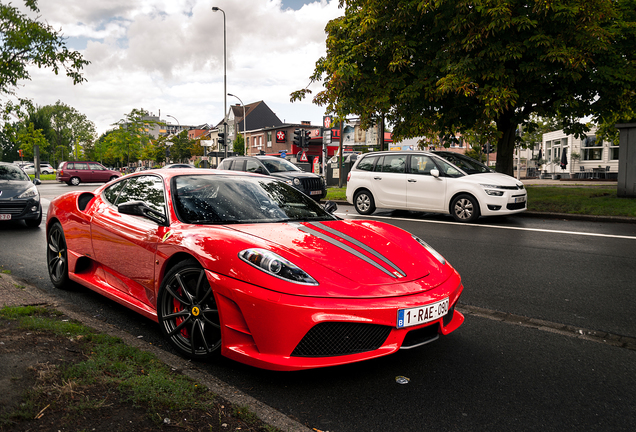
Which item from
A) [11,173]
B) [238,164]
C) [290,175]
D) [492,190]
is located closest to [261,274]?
[492,190]

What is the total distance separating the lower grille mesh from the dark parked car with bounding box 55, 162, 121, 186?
35011mm

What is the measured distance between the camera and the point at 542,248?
729 cm

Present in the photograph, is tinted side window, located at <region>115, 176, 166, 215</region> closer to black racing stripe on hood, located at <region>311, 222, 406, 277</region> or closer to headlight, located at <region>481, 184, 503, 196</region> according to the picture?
black racing stripe on hood, located at <region>311, 222, 406, 277</region>

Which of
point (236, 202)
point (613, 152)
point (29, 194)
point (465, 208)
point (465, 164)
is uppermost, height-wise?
point (613, 152)

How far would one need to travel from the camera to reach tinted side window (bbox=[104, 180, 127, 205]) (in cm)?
440

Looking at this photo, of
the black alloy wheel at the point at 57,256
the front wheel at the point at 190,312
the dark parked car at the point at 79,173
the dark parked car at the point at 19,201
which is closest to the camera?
the front wheel at the point at 190,312

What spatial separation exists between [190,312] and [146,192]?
1.45m

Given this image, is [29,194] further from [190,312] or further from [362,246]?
[362,246]

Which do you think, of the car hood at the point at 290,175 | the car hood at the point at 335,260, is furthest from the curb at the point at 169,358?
the car hood at the point at 290,175

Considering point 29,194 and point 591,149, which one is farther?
point 591,149

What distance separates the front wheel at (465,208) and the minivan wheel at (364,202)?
231cm

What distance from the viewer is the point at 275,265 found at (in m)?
2.74

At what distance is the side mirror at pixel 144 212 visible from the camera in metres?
3.49

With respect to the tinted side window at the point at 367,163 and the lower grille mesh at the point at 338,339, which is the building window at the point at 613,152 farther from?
the lower grille mesh at the point at 338,339
